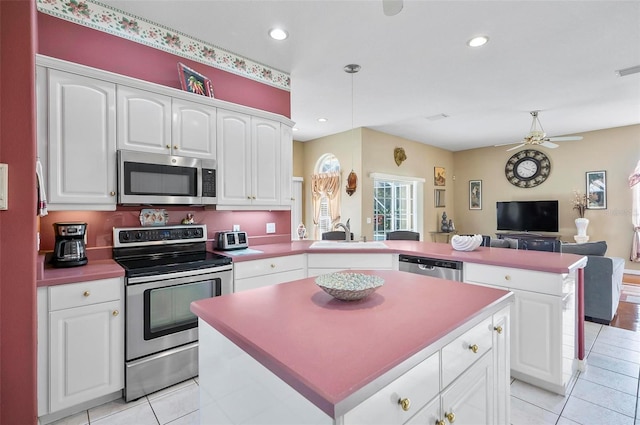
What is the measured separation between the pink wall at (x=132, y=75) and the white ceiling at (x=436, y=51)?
262 mm

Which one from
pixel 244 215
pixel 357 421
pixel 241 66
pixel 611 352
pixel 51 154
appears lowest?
pixel 611 352

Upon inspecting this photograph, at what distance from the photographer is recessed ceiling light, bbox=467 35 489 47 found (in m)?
2.67

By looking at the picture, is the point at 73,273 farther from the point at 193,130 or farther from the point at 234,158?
the point at 234,158

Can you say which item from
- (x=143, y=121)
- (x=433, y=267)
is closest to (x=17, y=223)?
(x=143, y=121)

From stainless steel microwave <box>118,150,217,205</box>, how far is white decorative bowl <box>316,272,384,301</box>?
1.67m

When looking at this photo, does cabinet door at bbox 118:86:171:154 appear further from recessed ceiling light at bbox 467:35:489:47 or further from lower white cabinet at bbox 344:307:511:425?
recessed ceiling light at bbox 467:35:489:47

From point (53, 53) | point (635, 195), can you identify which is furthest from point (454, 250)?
point (635, 195)

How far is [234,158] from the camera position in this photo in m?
2.85

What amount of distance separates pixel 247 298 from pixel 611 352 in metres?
3.34

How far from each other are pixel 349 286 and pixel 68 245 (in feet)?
6.44

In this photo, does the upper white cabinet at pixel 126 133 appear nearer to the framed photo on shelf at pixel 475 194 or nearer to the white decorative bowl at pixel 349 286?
the white decorative bowl at pixel 349 286

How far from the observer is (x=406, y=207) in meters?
6.94

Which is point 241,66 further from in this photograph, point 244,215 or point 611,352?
point 611,352

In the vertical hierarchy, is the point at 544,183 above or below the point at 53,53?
below
